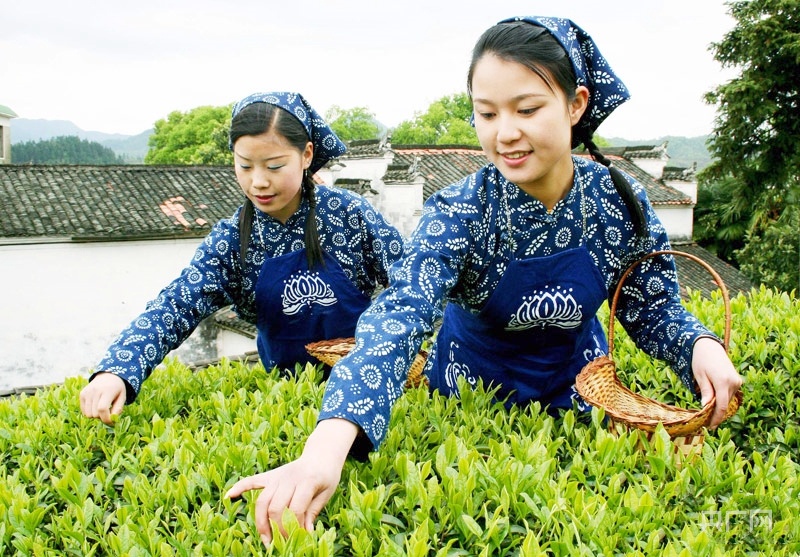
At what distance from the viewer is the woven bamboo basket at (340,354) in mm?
2252

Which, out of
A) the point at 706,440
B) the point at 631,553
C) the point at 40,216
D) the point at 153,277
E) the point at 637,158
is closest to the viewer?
the point at 631,553

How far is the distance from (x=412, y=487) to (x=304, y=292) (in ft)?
4.34

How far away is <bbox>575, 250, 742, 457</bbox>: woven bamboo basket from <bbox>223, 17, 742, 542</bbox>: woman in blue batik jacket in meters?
0.07

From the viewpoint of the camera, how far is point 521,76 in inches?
62.4

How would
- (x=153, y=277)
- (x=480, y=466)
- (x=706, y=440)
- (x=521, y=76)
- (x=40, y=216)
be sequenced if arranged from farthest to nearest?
(x=153, y=277) < (x=40, y=216) < (x=706, y=440) < (x=521, y=76) < (x=480, y=466)

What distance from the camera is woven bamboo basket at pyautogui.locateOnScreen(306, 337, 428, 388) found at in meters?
2.25

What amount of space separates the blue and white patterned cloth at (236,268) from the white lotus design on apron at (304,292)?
0.11 m

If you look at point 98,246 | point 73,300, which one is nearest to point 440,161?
point 98,246

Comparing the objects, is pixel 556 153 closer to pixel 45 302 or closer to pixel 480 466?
pixel 480 466

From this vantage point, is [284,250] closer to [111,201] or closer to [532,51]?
[532,51]

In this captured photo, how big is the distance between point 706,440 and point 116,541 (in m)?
1.35

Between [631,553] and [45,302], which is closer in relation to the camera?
[631,553]

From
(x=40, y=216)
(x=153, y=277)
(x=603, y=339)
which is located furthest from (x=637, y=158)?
(x=603, y=339)

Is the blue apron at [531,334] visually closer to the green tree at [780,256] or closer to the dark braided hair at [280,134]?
the dark braided hair at [280,134]
